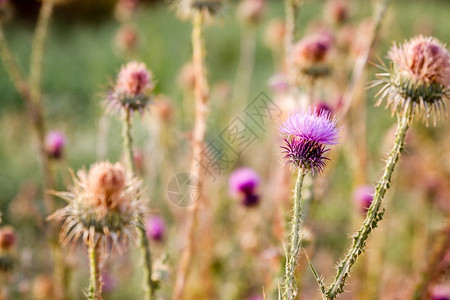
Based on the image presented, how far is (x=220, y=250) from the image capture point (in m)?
2.68

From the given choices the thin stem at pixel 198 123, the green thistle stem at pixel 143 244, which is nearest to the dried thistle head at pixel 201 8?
the thin stem at pixel 198 123

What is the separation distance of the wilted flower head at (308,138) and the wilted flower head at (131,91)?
51cm

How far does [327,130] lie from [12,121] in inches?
224

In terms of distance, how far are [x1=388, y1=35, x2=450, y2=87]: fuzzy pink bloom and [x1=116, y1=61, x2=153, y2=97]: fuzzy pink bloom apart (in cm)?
75

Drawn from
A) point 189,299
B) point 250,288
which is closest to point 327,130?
point 189,299

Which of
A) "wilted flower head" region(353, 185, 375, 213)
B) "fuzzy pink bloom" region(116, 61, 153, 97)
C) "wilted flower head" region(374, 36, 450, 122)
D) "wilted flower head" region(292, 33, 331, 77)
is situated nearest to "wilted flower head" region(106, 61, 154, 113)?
"fuzzy pink bloom" region(116, 61, 153, 97)

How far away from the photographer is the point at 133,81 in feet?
4.70

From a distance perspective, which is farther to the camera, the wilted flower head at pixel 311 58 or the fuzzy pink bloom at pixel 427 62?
the wilted flower head at pixel 311 58

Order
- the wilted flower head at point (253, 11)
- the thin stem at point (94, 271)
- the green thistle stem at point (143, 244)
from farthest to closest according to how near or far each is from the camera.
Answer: the wilted flower head at point (253, 11) → the green thistle stem at point (143, 244) → the thin stem at point (94, 271)

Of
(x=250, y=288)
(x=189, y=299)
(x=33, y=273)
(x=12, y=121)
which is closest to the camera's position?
(x=189, y=299)

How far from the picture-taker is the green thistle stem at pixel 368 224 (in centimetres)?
103

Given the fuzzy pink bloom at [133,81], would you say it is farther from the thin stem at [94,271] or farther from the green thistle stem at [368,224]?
the green thistle stem at [368,224]

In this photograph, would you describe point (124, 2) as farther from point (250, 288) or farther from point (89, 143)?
point (250, 288)

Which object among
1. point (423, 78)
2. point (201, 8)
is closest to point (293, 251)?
point (423, 78)
